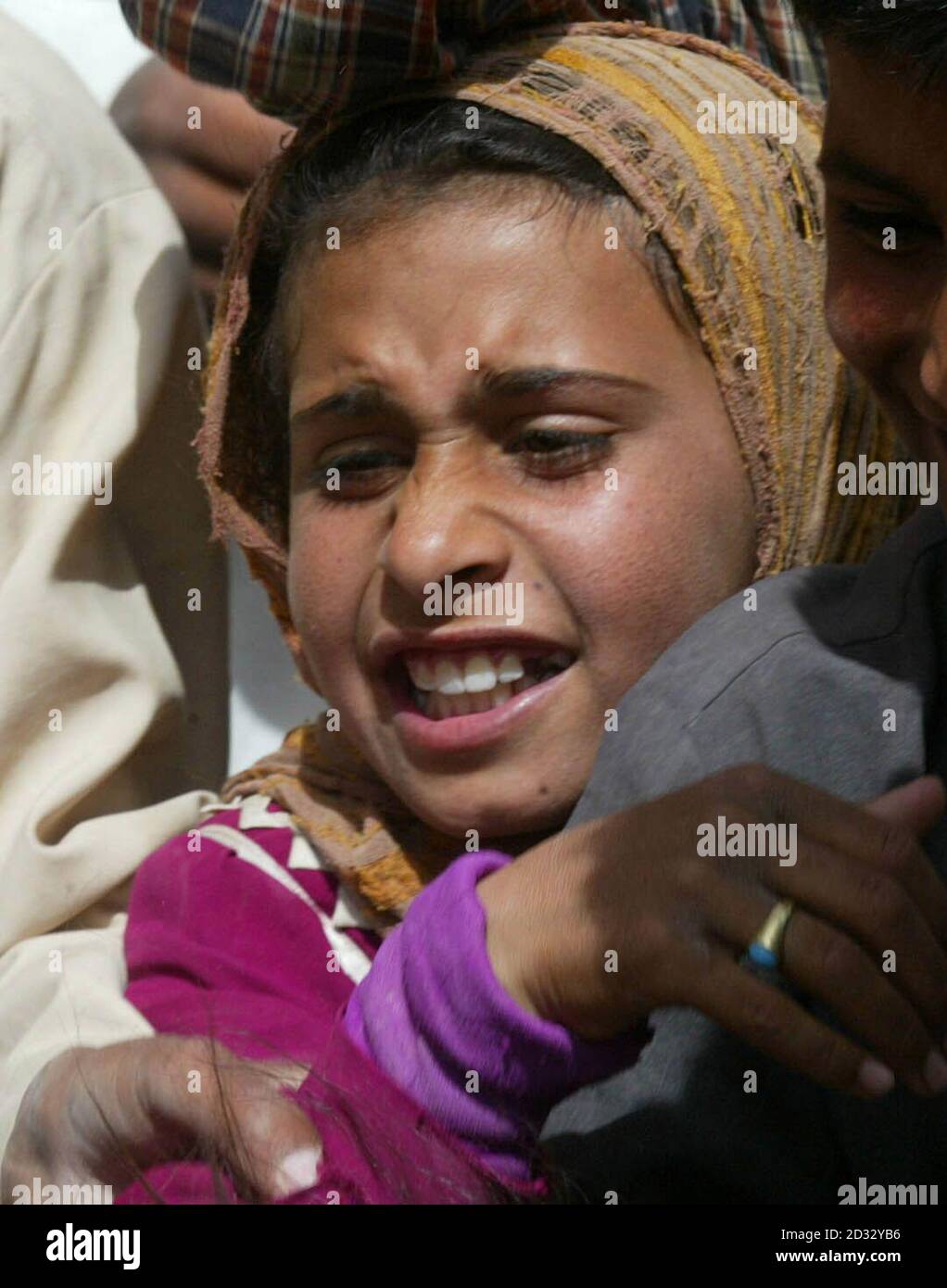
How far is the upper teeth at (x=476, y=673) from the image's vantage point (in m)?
1.83

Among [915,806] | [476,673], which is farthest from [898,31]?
[476,673]

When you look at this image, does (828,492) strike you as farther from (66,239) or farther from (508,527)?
(66,239)

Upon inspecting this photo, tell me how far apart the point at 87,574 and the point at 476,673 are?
1.97ft

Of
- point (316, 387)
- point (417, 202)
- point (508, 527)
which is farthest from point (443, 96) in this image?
point (508, 527)

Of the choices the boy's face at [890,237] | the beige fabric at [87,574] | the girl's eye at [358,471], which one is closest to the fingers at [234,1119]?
the beige fabric at [87,574]

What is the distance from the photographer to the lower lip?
1.81 metres

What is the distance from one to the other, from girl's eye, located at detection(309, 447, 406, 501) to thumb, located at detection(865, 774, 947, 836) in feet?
2.46

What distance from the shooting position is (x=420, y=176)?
194 centimetres

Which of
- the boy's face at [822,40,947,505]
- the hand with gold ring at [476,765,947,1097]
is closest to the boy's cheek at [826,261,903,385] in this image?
the boy's face at [822,40,947,505]

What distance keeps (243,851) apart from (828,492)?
0.76 metres

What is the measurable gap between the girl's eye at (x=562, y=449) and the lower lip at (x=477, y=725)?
206 mm

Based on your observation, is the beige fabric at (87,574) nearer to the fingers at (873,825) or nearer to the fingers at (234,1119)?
the fingers at (234,1119)
